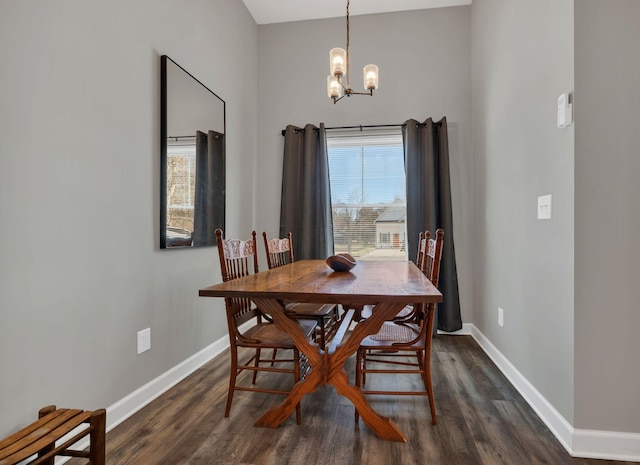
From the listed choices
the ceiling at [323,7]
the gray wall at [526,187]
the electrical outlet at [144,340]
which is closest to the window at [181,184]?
the electrical outlet at [144,340]

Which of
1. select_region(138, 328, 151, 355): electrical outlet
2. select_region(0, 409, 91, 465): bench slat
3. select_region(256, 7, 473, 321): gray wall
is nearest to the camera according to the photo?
select_region(0, 409, 91, 465): bench slat

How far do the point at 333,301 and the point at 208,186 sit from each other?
1.70m

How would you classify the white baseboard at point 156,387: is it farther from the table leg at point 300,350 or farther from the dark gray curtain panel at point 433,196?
the dark gray curtain panel at point 433,196

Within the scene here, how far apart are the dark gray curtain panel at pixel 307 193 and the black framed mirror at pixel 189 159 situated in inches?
32.1

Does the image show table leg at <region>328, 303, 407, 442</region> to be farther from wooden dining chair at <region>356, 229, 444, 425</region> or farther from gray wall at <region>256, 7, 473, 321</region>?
gray wall at <region>256, 7, 473, 321</region>

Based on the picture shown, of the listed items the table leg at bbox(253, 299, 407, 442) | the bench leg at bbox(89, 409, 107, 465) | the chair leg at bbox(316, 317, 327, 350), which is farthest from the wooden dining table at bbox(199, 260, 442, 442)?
the bench leg at bbox(89, 409, 107, 465)

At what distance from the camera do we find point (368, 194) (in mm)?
3887

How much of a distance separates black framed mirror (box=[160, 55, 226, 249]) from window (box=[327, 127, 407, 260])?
50.0 inches

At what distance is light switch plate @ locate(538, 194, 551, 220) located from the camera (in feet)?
6.41

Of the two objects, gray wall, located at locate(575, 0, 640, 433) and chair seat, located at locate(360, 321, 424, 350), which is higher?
gray wall, located at locate(575, 0, 640, 433)

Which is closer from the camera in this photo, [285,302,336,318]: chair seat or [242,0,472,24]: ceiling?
[285,302,336,318]: chair seat

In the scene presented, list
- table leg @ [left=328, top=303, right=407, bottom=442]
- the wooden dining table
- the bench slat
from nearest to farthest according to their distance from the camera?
the bench slat
the wooden dining table
table leg @ [left=328, top=303, right=407, bottom=442]

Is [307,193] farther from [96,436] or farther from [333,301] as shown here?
[96,436]

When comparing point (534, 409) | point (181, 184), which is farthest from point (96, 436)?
point (534, 409)
